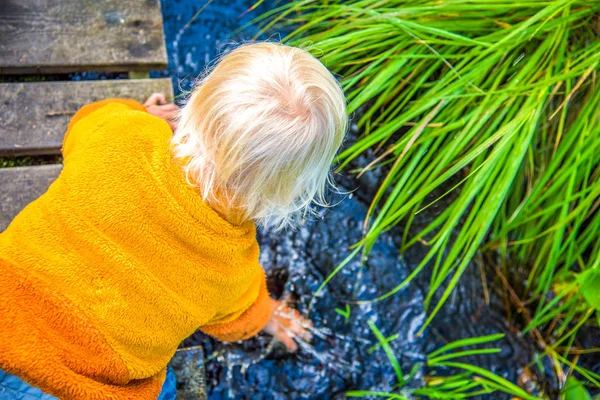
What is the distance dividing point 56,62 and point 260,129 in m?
0.91

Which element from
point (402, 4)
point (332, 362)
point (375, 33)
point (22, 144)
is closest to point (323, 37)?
point (375, 33)

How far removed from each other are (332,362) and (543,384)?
692 millimetres

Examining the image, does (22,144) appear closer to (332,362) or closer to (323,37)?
(323,37)

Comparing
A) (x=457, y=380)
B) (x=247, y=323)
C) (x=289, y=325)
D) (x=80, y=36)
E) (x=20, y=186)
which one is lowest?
(x=457, y=380)

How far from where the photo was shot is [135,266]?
927mm

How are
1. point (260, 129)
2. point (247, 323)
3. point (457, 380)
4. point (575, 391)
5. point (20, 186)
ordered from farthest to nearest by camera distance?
1. point (457, 380)
2. point (575, 391)
3. point (20, 186)
4. point (247, 323)
5. point (260, 129)

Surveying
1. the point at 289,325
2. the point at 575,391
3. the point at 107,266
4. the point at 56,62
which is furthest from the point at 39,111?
the point at 575,391

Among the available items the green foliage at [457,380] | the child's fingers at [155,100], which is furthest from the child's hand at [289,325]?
the child's fingers at [155,100]

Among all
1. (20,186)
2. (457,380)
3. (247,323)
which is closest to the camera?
(247,323)

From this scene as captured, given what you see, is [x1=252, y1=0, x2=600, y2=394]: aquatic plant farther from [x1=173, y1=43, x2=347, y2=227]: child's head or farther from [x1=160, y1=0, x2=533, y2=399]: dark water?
[x1=173, y1=43, x2=347, y2=227]: child's head

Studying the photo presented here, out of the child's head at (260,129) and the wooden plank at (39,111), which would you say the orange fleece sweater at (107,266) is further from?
the wooden plank at (39,111)

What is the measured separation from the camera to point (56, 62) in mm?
1427

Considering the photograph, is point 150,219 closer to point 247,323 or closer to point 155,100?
point 247,323

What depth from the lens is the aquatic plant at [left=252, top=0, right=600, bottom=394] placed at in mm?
1365
